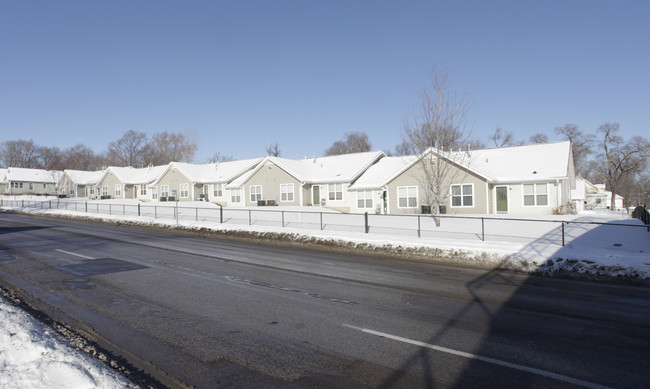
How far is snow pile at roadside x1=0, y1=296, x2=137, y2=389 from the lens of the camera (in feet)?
12.8

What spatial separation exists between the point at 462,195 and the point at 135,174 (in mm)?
51567

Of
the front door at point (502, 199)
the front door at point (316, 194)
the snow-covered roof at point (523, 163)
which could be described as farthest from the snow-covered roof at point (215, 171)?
the front door at point (502, 199)

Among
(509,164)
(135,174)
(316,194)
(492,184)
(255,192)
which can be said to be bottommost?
(316,194)

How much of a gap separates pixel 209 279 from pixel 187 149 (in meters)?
76.6

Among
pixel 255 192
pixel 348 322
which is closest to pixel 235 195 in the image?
pixel 255 192

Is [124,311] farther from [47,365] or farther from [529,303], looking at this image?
[529,303]

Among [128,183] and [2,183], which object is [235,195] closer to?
[128,183]

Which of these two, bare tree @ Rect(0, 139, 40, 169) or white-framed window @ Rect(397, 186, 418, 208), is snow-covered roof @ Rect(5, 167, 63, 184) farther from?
white-framed window @ Rect(397, 186, 418, 208)

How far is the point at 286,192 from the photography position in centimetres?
3869

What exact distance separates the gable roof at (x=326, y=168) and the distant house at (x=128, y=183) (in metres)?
20.6

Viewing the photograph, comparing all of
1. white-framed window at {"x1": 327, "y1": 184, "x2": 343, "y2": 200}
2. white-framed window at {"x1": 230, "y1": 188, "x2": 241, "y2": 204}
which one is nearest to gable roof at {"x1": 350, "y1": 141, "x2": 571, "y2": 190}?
white-framed window at {"x1": 327, "y1": 184, "x2": 343, "y2": 200}

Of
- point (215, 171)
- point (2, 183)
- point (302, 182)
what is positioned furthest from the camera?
point (2, 183)

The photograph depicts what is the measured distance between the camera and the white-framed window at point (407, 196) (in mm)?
29875

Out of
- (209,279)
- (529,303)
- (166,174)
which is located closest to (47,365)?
(209,279)
